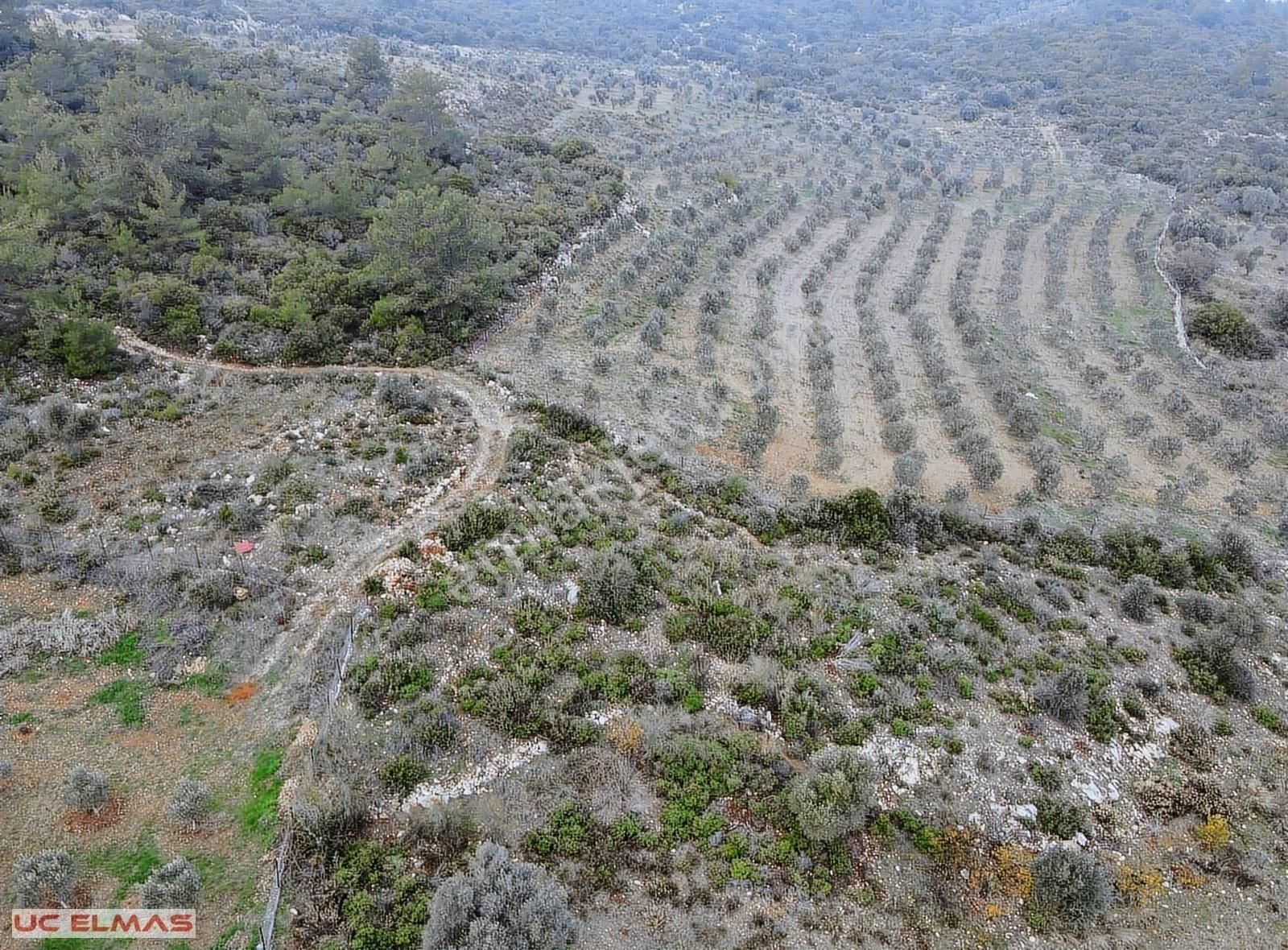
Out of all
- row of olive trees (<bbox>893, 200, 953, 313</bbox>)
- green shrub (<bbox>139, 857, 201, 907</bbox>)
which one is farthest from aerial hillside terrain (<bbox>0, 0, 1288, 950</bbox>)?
row of olive trees (<bbox>893, 200, 953, 313</bbox>)

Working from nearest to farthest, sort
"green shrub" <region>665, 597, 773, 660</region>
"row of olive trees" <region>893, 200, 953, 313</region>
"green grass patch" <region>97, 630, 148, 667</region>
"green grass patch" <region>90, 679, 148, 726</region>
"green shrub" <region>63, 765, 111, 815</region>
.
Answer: "green shrub" <region>63, 765, 111, 815</region> < "green grass patch" <region>90, 679, 148, 726</region> < "green grass patch" <region>97, 630, 148, 667</region> < "green shrub" <region>665, 597, 773, 660</region> < "row of olive trees" <region>893, 200, 953, 313</region>

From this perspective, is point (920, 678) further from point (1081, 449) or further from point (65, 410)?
point (65, 410)

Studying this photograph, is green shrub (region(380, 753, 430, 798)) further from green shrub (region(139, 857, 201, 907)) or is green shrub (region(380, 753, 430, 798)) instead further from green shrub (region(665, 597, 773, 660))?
green shrub (region(665, 597, 773, 660))

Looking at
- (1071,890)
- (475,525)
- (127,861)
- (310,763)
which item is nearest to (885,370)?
(475,525)

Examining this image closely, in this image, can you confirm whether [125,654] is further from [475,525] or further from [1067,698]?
[1067,698]

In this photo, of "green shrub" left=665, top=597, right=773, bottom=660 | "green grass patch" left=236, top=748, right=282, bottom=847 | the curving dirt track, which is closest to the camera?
"green grass patch" left=236, top=748, right=282, bottom=847

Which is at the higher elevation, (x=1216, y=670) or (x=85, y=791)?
(x=85, y=791)

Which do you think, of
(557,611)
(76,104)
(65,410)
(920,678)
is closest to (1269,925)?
(920,678)

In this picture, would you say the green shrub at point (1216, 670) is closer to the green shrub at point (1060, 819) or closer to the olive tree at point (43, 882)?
the green shrub at point (1060, 819)
